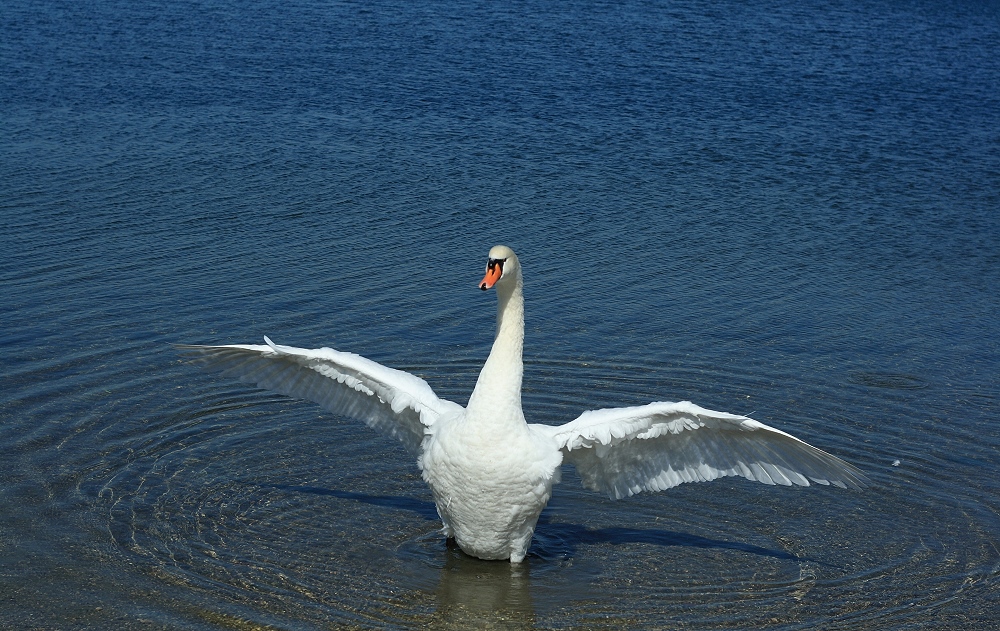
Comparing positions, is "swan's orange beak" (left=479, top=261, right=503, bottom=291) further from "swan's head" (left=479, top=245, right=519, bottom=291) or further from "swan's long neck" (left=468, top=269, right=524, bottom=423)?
"swan's long neck" (left=468, top=269, right=524, bottom=423)

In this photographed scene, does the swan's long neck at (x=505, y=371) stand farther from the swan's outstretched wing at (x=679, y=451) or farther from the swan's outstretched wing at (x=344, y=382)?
the swan's outstretched wing at (x=344, y=382)

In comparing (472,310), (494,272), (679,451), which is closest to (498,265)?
(494,272)

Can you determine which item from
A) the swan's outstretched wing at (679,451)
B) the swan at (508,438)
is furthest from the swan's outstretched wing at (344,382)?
the swan's outstretched wing at (679,451)

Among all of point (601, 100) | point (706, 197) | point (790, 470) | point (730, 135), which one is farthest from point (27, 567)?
point (601, 100)

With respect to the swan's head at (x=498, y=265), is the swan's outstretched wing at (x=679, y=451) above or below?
below

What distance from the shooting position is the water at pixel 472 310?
7.77m

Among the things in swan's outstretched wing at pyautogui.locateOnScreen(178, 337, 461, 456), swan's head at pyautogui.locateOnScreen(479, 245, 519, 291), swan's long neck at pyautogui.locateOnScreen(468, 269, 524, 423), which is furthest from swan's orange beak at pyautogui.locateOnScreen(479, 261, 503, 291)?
swan's outstretched wing at pyautogui.locateOnScreen(178, 337, 461, 456)

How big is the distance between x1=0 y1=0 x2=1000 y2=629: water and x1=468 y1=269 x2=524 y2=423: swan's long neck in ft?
3.93

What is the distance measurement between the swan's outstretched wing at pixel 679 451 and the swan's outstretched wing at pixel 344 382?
885mm

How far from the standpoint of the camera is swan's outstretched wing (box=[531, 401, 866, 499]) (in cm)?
767

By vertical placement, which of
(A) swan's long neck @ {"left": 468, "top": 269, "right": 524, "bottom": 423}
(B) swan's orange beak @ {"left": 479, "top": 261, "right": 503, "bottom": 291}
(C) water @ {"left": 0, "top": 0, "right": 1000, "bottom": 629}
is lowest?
(C) water @ {"left": 0, "top": 0, "right": 1000, "bottom": 629}

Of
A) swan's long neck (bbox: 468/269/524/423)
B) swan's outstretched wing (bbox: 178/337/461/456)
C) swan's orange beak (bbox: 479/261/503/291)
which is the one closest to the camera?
swan's long neck (bbox: 468/269/524/423)

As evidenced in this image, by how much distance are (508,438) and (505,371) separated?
1.34 feet

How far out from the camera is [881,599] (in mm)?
7648
